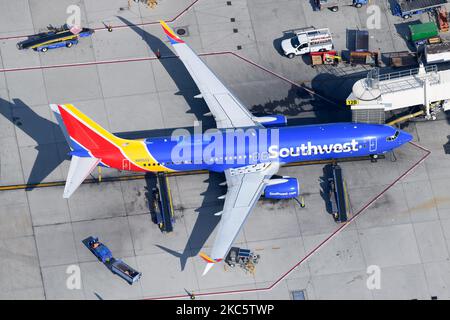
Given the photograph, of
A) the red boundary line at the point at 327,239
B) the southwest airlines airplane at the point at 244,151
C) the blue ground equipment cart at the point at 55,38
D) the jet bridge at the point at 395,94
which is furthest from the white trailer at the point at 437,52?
the blue ground equipment cart at the point at 55,38

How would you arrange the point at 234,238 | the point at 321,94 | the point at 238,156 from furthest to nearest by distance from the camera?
1. the point at 321,94
2. the point at 238,156
3. the point at 234,238

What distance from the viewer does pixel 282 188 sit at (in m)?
66.9

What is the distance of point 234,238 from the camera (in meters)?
62.5

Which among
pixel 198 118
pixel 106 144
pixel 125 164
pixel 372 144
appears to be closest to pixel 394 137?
pixel 372 144

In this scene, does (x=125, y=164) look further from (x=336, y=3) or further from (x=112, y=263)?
(x=336, y=3)

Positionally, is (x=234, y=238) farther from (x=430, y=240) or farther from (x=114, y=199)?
(x=430, y=240)

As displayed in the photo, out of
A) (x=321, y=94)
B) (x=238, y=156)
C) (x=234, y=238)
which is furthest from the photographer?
(x=321, y=94)

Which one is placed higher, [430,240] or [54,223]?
[54,223]

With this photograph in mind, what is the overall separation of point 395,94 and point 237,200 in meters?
20.0

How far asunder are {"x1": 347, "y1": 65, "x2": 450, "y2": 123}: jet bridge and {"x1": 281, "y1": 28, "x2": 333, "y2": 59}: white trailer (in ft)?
21.6

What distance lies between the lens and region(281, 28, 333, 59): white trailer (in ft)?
241
